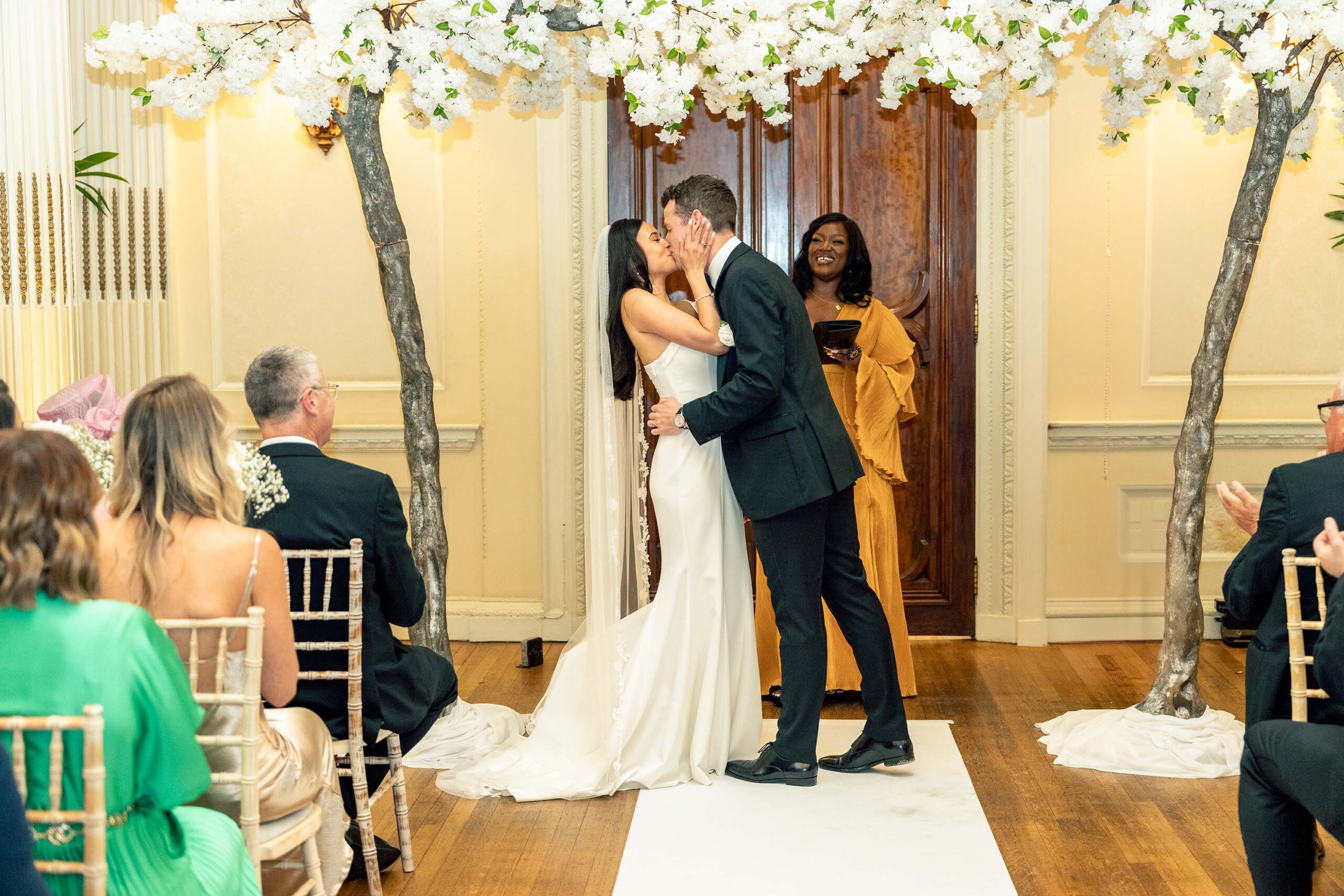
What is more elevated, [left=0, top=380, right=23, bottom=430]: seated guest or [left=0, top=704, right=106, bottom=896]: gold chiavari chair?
[left=0, top=380, right=23, bottom=430]: seated guest

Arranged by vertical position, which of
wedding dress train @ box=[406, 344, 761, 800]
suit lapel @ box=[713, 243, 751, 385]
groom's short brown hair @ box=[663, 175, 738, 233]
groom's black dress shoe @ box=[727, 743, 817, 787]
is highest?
groom's short brown hair @ box=[663, 175, 738, 233]

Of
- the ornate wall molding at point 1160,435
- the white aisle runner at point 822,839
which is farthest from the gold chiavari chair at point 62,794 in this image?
the ornate wall molding at point 1160,435

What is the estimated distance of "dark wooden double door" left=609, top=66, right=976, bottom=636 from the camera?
586 cm

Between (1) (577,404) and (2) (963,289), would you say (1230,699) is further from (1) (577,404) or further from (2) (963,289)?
(1) (577,404)

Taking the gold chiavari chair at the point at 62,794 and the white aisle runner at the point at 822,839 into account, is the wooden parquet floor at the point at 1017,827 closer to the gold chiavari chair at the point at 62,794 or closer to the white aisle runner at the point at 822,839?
the white aisle runner at the point at 822,839

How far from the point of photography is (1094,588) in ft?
19.4

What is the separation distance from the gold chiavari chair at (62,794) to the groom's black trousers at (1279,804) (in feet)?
6.89

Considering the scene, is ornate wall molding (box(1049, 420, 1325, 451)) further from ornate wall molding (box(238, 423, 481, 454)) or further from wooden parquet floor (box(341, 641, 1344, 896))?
ornate wall molding (box(238, 423, 481, 454))

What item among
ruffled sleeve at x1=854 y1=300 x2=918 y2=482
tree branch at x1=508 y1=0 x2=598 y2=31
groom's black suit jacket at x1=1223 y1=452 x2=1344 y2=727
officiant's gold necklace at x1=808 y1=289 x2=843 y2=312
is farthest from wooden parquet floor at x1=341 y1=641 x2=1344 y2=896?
tree branch at x1=508 y1=0 x2=598 y2=31

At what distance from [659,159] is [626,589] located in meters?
2.44

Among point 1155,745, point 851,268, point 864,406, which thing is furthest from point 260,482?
point 1155,745

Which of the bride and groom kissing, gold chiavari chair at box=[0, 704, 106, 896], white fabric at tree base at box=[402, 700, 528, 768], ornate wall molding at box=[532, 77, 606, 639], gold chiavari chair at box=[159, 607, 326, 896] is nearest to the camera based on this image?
gold chiavari chair at box=[0, 704, 106, 896]

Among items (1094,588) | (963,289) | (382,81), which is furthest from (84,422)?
(1094,588)

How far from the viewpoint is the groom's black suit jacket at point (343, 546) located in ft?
10.2
